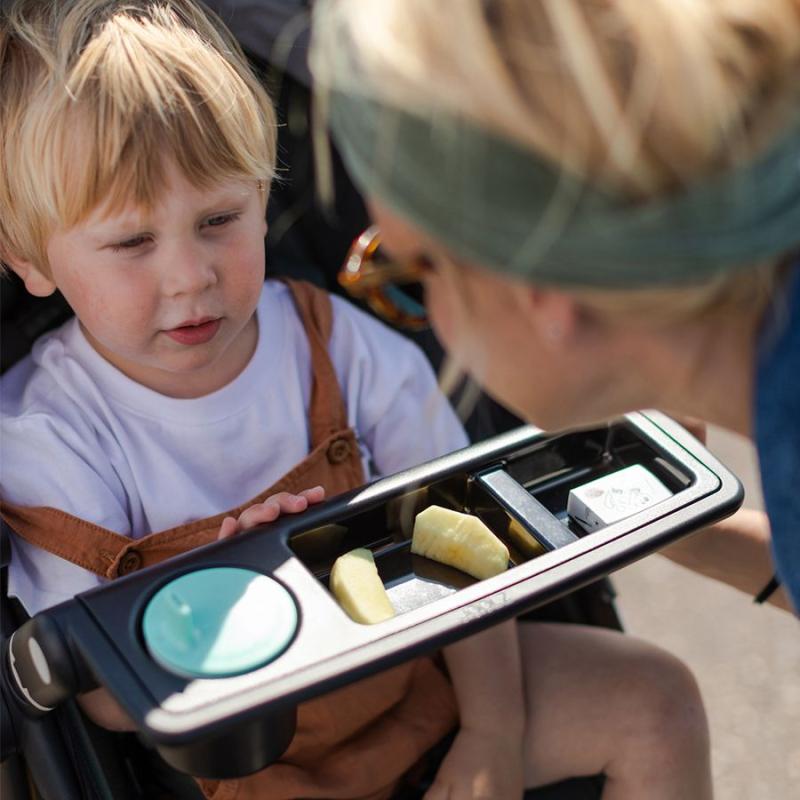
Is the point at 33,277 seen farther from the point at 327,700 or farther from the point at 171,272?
the point at 327,700

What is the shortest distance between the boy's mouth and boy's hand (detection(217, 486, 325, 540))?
0.19 m

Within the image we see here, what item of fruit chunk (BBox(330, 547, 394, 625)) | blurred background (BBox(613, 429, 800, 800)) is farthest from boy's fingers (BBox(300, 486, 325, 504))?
blurred background (BBox(613, 429, 800, 800))

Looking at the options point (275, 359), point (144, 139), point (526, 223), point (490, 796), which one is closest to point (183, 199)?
point (144, 139)

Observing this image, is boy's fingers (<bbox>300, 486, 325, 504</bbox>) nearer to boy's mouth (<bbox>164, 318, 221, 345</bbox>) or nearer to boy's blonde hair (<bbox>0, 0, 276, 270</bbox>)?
boy's mouth (<bbox>164, 318, 221, 345</bbox>)

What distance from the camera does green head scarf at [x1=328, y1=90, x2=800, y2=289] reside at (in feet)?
2.14

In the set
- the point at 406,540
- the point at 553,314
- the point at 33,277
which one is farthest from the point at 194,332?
the point at 553,314

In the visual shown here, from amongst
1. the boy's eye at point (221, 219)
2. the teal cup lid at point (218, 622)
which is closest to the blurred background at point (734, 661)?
the boy's eye at point (221, 219)

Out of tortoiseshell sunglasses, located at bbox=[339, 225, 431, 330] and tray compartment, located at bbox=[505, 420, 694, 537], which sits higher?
tortoiseshell sunglasses, located at bbox=[339, 225, 431, 330]

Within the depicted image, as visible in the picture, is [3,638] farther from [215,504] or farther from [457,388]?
[457,388]

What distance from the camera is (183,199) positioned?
1139 millimetres

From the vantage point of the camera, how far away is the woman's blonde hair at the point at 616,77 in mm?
636

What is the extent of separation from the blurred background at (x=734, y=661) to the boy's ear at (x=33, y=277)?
3.63 ft

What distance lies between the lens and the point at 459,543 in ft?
3.37

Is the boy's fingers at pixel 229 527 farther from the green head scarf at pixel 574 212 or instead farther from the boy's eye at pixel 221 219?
the green head scarf at pixel 574 212
